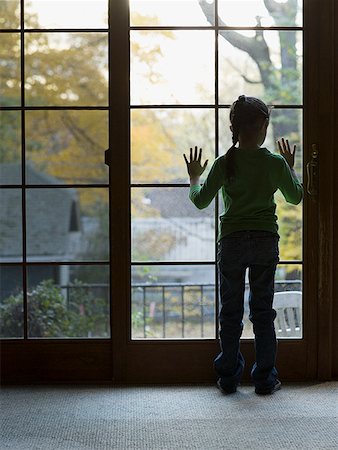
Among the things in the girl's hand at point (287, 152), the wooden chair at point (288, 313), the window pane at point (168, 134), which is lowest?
the wooden chair at point (288, 313)

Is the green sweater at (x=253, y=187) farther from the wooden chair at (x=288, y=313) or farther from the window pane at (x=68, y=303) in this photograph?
the window pane at (x=68, y=303)

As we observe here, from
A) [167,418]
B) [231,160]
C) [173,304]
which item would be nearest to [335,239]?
[231,160]

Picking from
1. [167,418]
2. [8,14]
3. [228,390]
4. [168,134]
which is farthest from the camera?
[168,134]

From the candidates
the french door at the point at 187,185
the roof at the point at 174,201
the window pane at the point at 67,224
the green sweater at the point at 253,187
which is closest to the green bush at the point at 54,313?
the french door at the point at 187,185

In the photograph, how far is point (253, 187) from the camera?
2.76 meters

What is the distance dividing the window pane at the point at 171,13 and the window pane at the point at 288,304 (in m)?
1.13

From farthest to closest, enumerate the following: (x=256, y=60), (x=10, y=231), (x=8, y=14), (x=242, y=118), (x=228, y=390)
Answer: (x=10, y=231) → (x=8, y=14) → (x=256, y=60) → (x=228, y=390) → (x=242, y=118)

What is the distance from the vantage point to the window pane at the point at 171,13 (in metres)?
3.03

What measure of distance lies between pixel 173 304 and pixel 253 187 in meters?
2.07

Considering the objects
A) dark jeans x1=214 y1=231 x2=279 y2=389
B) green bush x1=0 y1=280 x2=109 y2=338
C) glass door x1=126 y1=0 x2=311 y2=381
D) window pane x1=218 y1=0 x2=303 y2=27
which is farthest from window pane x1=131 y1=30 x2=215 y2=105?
green bush x1=0 y1=280 x2=109 y2=338

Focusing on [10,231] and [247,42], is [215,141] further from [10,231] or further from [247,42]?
[10,231]

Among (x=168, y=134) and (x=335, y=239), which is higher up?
(x=168, y=134)

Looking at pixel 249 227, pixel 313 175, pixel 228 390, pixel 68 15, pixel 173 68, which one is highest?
pixel 68 15

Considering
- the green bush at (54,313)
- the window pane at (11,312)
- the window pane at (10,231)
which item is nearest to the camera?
the window pane at (11,312)
